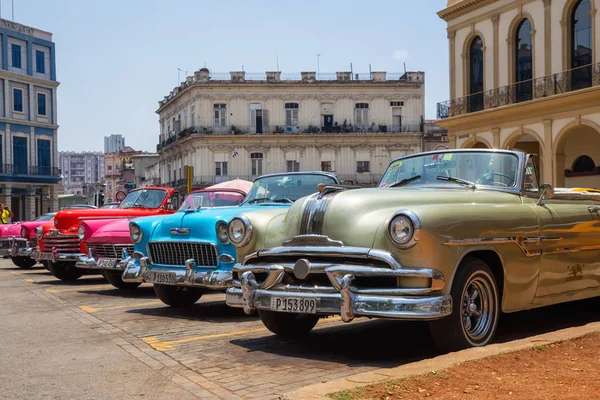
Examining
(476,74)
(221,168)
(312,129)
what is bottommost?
(221,168)

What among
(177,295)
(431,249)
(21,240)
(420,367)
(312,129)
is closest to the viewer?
(420,367)

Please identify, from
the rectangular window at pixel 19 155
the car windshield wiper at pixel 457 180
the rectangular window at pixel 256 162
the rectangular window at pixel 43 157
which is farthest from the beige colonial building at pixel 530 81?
the rectangular window at pixel 43 157

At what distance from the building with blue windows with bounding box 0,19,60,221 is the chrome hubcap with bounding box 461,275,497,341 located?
174 feet

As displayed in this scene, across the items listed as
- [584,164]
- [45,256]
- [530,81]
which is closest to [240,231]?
[45,256]

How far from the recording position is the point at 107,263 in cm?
1195

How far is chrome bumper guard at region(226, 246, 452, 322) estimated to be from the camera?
5543 mm

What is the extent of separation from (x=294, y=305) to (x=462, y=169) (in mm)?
2299

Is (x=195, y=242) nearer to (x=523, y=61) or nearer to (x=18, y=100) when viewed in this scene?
(x=523, y=61)

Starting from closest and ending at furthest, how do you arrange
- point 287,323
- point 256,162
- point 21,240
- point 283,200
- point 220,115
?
point 287,323 < point 283,200 < point 21,240 < point 220,115 < point 256,162

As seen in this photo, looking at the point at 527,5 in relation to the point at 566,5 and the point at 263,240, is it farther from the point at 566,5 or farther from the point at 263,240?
the point at 263,240

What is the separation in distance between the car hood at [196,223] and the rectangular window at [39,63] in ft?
169

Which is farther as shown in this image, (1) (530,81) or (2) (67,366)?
(1) (530,81)

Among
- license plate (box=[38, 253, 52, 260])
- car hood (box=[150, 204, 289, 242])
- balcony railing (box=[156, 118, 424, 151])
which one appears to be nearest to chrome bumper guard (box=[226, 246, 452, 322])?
car hood (box=[150, 204, 289, 242])

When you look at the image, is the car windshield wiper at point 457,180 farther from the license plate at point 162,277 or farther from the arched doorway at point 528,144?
the arched doorway at point 528,144
